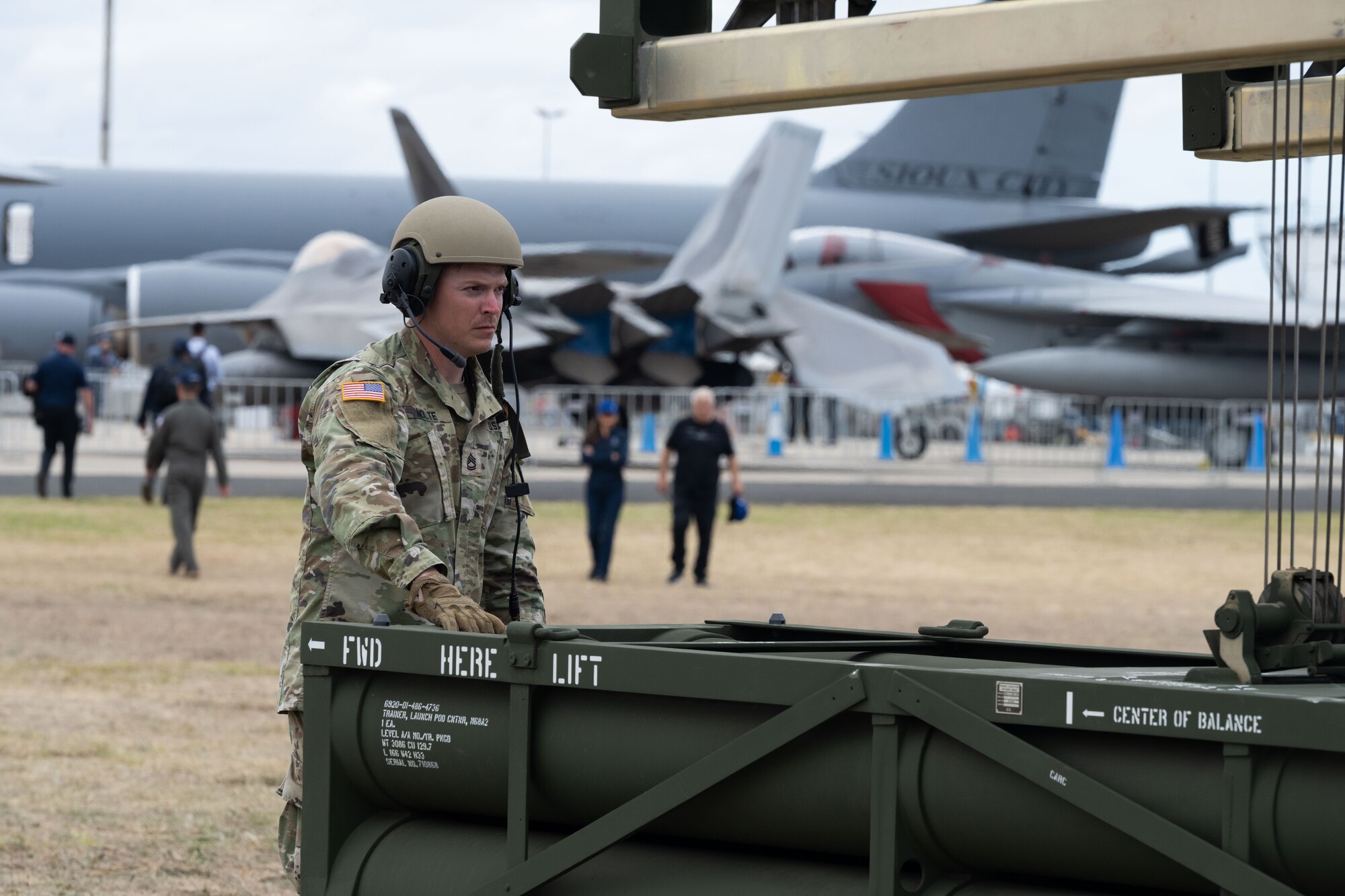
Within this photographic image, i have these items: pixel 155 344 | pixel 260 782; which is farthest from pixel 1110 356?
pixel 260 782

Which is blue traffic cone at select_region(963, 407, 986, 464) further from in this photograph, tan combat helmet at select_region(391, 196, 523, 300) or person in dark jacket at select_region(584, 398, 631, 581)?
tan combat helmet at select_region(391, 196, 523, 300)

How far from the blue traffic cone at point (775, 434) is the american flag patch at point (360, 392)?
29.5 meters

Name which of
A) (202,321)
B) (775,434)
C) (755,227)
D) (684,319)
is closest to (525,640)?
(775,434)

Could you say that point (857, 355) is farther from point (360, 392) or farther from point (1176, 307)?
point (360, 392)

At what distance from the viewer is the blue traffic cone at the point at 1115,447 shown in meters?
32.5

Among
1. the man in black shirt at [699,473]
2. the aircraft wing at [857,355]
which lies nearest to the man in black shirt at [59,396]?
the man in black shirt at [699,473]

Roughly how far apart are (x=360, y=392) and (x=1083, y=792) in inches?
75.5

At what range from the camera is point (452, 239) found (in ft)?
13.0

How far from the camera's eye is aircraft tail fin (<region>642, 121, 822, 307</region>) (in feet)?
132

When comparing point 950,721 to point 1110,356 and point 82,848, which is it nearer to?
point 82,848

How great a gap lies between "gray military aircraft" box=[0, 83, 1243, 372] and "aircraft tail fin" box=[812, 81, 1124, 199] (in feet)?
0.17

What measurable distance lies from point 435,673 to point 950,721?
3.83 ft

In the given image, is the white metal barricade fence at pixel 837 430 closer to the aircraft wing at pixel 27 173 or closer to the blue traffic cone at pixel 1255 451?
the blue traffic cone at pixel 1255 451

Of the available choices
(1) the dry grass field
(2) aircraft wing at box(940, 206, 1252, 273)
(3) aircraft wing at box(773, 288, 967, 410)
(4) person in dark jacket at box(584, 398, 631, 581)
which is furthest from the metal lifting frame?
(2) aircraft wing at box(940, 206, 1252, 273)
